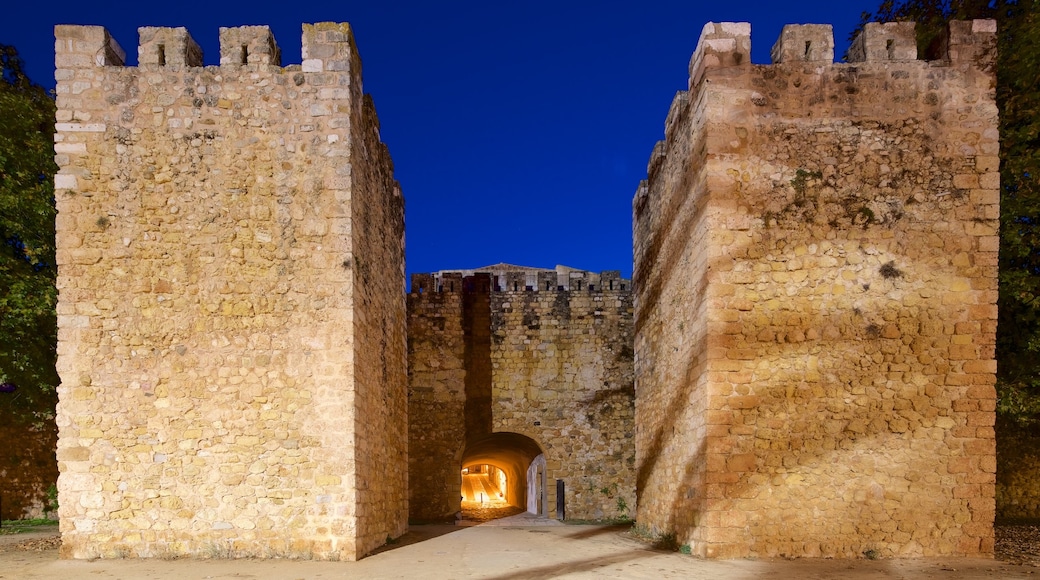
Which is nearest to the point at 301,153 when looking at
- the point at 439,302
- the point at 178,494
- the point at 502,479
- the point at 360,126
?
the point at 360,126

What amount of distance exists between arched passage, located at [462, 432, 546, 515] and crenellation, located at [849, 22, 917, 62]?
982 centimetres

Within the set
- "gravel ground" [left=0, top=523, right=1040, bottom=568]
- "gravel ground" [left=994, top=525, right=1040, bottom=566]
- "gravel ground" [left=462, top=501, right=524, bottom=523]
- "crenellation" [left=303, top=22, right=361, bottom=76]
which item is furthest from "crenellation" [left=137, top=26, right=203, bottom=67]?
"gravel ground" [left=462, top=501, right=524, bottom=523]

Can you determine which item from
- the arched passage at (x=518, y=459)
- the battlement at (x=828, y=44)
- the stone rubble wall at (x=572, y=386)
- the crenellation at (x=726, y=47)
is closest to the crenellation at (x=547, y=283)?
the stone rubble wall at (x=572, y=386)

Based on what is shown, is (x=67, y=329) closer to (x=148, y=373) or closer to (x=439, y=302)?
(x=148, y=373)

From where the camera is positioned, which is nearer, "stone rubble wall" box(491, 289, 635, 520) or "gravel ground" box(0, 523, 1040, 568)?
"gravel ground" box(0, 523, 1040, 568)

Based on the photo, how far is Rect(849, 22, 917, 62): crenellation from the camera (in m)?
7.03

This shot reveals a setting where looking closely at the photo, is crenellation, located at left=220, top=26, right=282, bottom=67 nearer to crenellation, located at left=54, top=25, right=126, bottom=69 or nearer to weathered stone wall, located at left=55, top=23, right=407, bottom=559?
weathered stone wall, located at left=55, top=23, right=407, bottom=559

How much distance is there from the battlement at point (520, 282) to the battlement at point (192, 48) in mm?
7304

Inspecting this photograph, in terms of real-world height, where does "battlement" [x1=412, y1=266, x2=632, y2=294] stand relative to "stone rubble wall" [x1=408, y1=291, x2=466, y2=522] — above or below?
above

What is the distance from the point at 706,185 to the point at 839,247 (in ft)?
5.16

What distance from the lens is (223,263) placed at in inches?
267

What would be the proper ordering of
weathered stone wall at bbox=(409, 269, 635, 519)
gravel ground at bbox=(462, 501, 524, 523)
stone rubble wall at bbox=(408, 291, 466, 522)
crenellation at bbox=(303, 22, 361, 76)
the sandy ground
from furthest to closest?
1. gravel ground at bbox=(462, 501, 524, 523)
2. weathered stone wall at bbox=(409, 269, 635, 519)
3. stone rubble wall at bbox=(408, 291, 466, 522)
4. crenellation at bbox=(303, 22, 361, 76)
5. the sandy ground

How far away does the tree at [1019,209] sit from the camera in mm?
7980

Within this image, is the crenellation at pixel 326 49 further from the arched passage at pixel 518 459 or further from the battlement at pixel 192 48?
the arched passage at pixel 518 459
